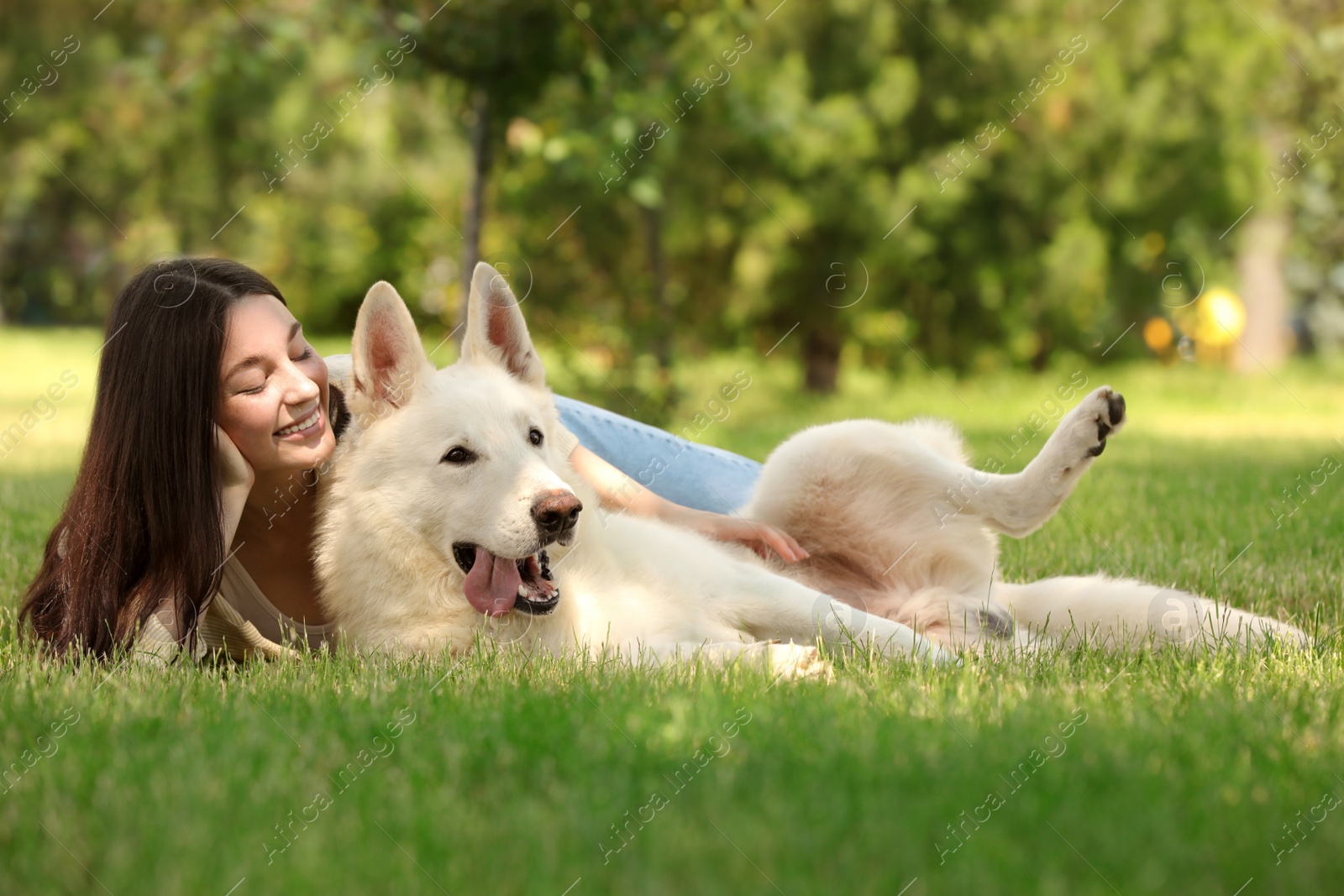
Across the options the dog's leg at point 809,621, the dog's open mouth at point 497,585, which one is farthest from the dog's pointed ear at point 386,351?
the dog's leg at point 809,621

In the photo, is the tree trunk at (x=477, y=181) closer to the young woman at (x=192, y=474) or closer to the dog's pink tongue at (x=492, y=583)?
the young woman at (x=192, y=474)

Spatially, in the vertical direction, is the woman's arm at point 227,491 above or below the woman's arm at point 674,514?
below

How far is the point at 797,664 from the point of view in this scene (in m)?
2.83

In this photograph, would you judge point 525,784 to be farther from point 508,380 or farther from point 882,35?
point 882,35

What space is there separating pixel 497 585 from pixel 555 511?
0.99 feet

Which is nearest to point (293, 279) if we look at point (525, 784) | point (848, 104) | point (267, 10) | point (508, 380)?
point (848, 104)

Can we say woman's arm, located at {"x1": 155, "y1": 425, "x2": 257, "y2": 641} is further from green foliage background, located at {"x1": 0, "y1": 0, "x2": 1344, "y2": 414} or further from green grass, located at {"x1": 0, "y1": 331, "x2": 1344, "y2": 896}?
green foliage background, located at {"x1": 0, "y1": 0, "x2": 1344, "y2": 414}

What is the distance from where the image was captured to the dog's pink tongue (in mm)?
2957

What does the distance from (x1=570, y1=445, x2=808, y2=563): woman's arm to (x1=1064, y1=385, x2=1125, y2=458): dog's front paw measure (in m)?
0.93

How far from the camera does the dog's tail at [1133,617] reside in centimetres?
310

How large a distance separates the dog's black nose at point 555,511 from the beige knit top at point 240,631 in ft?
2.26

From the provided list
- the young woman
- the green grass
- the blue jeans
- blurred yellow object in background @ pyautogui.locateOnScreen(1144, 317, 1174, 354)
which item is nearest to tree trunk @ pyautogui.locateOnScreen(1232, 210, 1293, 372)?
blurred yellow object in background @ pyautogui.locateOnScreen(1144, 317, 1174, 354)

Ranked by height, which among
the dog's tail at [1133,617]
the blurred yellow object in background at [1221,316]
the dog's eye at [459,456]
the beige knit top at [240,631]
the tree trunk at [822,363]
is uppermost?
the blurred yellow object in background at [1221,316]

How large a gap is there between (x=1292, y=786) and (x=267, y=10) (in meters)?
7.00
